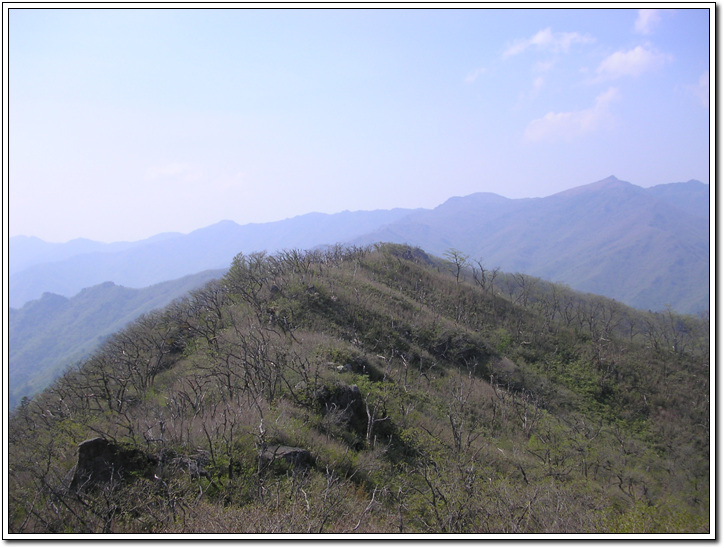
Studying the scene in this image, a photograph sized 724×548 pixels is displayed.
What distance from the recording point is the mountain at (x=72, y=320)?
141875 millimetres

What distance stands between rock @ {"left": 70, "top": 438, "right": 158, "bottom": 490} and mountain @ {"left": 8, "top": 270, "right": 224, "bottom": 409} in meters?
133

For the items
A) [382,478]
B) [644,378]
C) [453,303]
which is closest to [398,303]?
[453,303]

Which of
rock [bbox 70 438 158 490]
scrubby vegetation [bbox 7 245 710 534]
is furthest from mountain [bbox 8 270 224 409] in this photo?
rock [bbox 70 438 158 490]

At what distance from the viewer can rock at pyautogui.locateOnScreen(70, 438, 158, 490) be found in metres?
9.30

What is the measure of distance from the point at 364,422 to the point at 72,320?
628 feet

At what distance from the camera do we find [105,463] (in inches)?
378

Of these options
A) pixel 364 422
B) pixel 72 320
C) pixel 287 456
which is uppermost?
pixel 287 456

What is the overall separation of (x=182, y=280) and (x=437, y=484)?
679 ft

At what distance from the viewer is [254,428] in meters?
11.6

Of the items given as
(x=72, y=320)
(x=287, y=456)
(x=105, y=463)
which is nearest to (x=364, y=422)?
(x=287, y=456)

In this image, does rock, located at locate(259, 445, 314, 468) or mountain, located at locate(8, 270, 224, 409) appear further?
mountain, located at locate(8, 270, 224, 409)

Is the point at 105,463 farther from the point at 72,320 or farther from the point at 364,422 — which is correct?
the point at 72,320

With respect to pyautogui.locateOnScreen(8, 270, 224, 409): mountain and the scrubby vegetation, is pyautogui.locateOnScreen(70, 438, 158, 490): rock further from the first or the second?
pyautogui.locateOnScreen(8, 270, 224, 409): mountain
